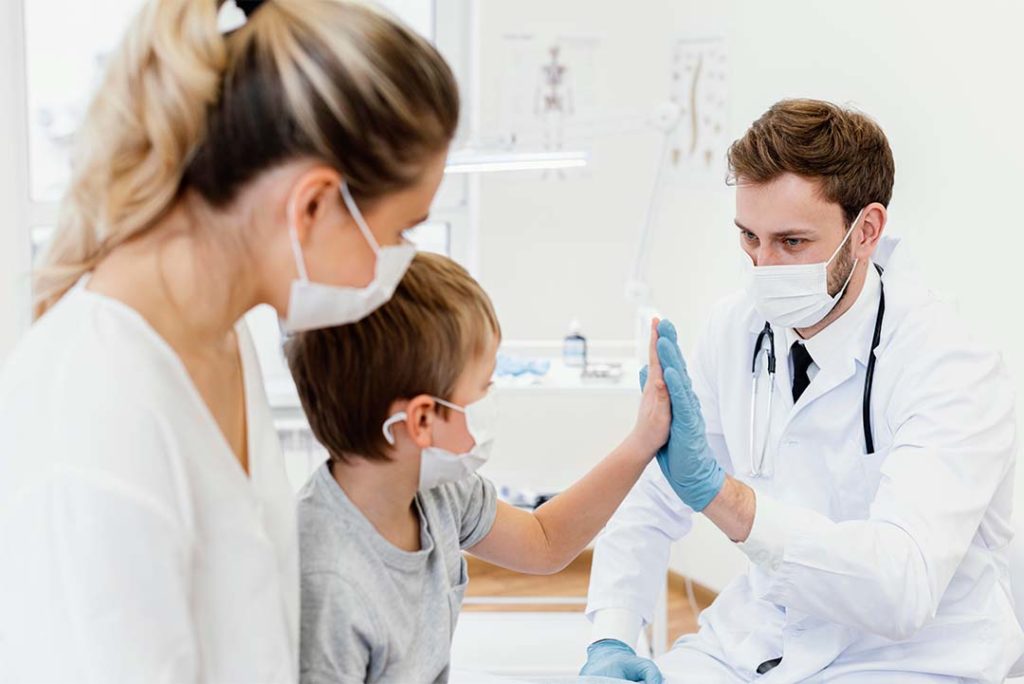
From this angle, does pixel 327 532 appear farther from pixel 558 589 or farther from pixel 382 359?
pixel 558 589

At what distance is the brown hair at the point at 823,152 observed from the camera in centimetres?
172

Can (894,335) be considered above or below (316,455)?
above

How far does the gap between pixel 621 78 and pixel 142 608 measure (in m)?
Result: 3.08

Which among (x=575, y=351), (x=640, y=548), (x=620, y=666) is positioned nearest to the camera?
(x=620, y=666)

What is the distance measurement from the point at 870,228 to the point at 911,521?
474 millimetres

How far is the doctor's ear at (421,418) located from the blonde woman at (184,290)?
170mm

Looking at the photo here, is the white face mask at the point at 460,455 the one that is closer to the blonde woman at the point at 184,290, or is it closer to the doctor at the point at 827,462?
the blonde woman at the point at 184,290

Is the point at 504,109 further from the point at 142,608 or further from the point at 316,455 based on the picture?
the point at 142,608

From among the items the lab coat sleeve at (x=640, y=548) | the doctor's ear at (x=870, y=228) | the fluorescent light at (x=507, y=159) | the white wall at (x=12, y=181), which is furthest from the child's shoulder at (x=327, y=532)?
the white wall at (x=12, y=181)

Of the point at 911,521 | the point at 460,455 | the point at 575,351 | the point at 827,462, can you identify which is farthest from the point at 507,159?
the point at 460,455

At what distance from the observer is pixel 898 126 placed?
109 inches

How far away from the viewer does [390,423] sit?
3.90 feet

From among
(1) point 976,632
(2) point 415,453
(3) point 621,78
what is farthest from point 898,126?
(2) point 415,453

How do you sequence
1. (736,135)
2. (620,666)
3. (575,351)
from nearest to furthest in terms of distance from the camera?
1. (620,666)
2. (575,351)
3. (736,135)
